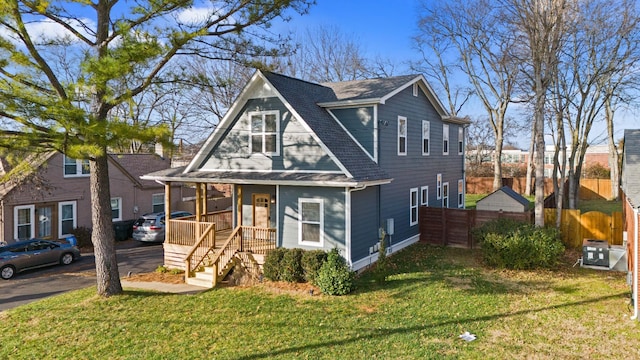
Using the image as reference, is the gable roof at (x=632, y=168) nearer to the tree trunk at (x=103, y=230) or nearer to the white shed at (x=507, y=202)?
the white shed at (x=507, y=202)

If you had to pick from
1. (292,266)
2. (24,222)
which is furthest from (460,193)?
(24,222)

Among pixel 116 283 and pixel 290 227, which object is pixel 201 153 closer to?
pixel 290 227

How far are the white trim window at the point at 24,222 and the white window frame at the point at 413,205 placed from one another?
1773 cm

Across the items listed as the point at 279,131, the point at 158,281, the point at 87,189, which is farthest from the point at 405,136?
the point at 87,189

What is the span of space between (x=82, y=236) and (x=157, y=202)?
6.11 m

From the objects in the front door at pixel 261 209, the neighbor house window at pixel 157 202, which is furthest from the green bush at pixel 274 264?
the neighbor house window at pixel 157 202

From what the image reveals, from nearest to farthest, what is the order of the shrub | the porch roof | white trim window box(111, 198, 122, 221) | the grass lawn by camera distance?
the grass lawn < the porch roof < the shrub < white trim window box(111, 198, 122, 221)

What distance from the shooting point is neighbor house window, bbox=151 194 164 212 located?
27.1 metres

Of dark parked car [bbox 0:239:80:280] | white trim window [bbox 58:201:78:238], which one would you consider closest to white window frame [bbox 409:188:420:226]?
dark parked car [bbox 0:239:80:280]

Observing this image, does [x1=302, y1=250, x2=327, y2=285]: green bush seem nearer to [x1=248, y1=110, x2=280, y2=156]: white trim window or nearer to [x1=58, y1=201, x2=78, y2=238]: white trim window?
[x1=248, y1=110, x2=280, y2=156]: white trim window

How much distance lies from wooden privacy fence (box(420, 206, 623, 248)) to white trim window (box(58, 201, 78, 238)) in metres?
17.7

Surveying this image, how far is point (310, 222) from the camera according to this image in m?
13.9

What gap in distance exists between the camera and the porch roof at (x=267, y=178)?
13016 millimetres

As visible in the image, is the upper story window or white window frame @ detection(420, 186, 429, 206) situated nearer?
white window frame @ detection(420, 186, 429, 206)
